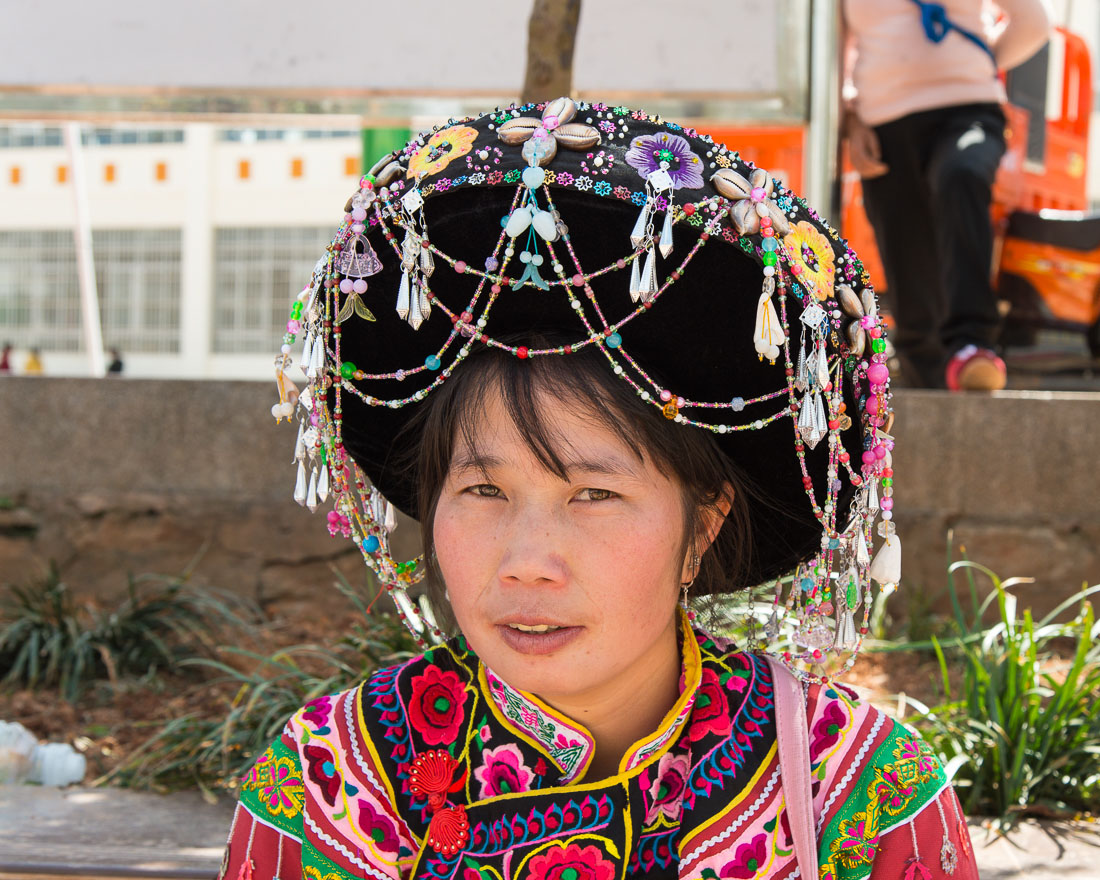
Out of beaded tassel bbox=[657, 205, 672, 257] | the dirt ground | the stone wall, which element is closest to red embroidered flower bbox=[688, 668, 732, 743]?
beaded tassel bbox=[657, 205, 672, 257]

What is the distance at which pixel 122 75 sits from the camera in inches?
168

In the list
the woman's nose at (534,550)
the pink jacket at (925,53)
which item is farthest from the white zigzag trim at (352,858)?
the pink jacket at (925,53)

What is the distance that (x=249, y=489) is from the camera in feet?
11.9

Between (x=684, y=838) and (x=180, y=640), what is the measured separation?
7.44 ft

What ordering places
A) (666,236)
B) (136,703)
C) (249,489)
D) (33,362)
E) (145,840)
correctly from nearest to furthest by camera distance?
1. (666,236)
2. (145,840)
3. (136,703)
4. (249,489)
5. (33,362)

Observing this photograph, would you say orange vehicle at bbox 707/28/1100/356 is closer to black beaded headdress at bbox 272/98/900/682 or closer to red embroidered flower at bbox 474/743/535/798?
black beaded headdress at bbox 272/98/900/682

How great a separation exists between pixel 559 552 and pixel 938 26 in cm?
323

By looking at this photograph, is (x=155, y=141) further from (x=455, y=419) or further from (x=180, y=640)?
(x=455, y=419)

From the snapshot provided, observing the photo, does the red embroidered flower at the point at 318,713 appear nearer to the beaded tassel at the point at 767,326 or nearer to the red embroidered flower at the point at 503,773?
the red embroidered flower at the point at 503,773

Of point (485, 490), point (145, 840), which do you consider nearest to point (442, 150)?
point (485, 490)

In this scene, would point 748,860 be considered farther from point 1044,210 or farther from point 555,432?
point 1044,210

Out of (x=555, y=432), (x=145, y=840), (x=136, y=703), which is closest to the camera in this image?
(x=555, y=432)

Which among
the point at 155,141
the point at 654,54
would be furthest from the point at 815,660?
the point at 155,141

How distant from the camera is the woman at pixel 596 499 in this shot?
1.25m
